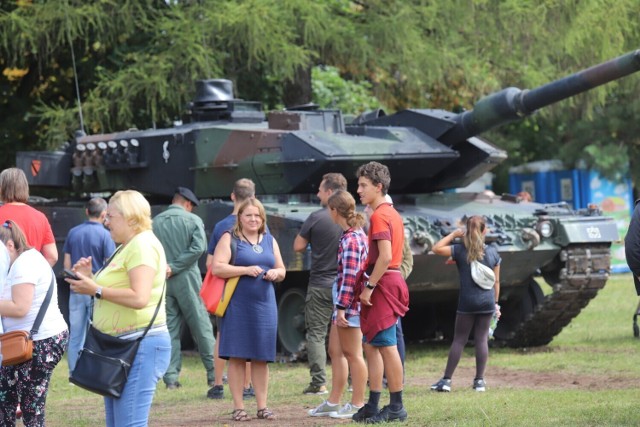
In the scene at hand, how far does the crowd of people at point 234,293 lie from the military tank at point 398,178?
183 centimetres

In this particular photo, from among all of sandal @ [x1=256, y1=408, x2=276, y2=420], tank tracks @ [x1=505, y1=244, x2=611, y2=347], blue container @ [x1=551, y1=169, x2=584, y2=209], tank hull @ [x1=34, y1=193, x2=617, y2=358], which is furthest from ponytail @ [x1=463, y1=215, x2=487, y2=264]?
blue container @ [x1=551, y1=169, x2=584, y2=209]

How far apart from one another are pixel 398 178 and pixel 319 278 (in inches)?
142

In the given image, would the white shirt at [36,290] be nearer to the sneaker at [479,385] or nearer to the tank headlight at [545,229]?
the sneaker at [479,385]

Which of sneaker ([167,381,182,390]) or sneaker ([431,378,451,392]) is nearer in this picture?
sneaker ([431,378,451,392])

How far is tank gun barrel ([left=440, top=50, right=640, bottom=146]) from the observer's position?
11836 mm

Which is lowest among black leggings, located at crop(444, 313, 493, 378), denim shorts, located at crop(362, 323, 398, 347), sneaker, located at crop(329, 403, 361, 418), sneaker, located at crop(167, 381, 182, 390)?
sneaker, located at crop(167, 381, 182, 390)

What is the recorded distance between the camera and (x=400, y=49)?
738 inches

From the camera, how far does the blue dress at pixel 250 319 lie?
336 inches

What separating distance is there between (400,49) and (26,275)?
1273 cm

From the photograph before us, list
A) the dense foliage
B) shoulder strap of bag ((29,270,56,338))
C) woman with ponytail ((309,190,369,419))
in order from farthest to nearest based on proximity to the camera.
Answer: the dense foliage
woman with ponytail ((309,190,369,419))
shoulder strap of bag ((29,270,56,338))

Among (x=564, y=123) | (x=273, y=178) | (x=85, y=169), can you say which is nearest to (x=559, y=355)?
(x=273, y=178)

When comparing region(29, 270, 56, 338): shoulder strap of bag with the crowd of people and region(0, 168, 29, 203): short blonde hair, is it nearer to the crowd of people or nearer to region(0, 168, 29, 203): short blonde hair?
the crowd of people

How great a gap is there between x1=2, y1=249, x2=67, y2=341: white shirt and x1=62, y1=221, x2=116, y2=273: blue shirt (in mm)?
4327

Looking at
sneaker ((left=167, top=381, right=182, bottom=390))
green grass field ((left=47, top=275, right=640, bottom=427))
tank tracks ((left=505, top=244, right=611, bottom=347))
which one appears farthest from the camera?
tank tracks ((left=505, top=244, right=611, bottom=347))
